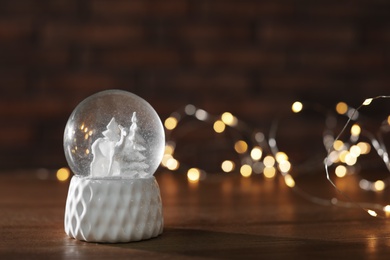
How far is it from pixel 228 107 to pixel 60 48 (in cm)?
50

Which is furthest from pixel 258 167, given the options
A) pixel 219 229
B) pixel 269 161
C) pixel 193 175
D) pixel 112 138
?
pixel 112 138

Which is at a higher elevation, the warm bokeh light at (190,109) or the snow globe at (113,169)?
the warm bokeh light at (190,109)

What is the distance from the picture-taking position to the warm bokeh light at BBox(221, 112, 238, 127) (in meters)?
1.74

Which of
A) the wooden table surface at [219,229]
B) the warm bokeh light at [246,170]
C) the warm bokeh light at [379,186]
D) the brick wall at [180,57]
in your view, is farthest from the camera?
the brick wall at [180,57]

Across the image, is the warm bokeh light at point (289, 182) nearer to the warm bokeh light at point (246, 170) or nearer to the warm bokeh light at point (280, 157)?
the warm bokeh light at point (280, 157)

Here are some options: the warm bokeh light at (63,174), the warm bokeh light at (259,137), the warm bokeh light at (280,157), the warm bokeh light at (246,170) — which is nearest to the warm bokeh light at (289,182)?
the warm bokeh light at (280,157)

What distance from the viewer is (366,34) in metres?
1.85

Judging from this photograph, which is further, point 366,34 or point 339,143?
point 366,34

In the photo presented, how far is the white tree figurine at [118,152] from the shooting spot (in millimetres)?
755

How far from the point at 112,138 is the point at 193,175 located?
89cm

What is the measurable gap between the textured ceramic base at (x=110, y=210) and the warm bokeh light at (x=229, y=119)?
1.00 m

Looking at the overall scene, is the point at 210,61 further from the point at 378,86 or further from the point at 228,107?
the point at 378,86

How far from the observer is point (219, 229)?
83 centimetres

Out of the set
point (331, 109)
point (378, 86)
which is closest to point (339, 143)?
point (331, 109)
